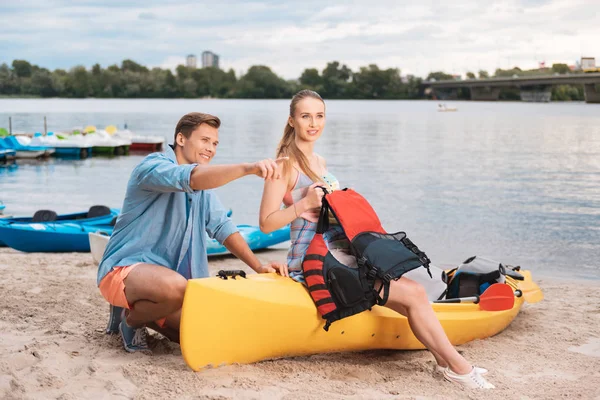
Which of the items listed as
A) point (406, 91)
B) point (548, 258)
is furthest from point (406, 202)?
point (406, 91)

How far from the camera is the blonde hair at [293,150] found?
3946 millimetres

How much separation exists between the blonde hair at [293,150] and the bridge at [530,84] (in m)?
64.3

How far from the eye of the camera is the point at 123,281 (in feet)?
12.0

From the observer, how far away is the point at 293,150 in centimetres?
400

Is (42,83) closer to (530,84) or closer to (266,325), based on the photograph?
(530,84)

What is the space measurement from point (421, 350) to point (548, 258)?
6231mm

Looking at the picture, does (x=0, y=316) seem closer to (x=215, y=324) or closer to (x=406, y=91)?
(x=215, y=324)

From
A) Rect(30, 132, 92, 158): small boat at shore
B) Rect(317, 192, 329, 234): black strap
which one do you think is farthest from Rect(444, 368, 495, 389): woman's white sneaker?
Rect(30, 132, 92, 158): small boat at shore

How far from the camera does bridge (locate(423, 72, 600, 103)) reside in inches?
2549

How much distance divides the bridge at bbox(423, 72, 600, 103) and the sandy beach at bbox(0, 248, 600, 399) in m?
63.6

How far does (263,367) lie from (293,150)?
3.88 ft

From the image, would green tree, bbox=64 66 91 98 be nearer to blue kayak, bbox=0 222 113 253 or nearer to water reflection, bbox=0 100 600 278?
water reflection, bbox=0 100 600 278

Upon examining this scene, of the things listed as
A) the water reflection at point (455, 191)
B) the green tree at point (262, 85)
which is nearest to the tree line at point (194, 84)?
the green tree at point (262, 85)

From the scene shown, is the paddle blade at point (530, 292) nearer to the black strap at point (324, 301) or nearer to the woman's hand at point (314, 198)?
the black strap at point (324, 301)
